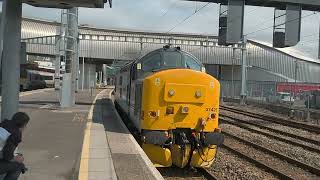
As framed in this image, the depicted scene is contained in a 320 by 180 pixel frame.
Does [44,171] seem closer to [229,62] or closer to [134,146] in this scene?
[134,146]

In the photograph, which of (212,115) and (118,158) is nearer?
(118,158)

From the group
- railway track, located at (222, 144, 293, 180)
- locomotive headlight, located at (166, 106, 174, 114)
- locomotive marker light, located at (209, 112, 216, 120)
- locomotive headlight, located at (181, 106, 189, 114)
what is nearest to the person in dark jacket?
locomotive headlight, located at (166, 106, 174, 114)

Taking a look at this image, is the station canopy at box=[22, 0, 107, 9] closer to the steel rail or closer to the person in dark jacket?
the person in dark jacket

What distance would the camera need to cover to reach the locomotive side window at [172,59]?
44.6 ft

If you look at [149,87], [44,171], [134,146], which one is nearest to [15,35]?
[44,171]

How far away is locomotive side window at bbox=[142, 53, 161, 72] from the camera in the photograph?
1370 cm

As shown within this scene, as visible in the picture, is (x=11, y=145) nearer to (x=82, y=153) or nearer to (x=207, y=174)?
(x=82, y=153)

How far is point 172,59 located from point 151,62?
57 cm

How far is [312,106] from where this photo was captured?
121ft

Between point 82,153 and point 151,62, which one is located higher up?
point 151,62

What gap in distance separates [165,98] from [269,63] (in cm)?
8153

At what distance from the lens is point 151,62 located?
13773 mm

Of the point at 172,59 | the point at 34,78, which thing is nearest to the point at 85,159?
the point at 172,59

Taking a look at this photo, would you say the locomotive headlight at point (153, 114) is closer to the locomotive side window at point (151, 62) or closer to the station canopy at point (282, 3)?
the locomotive side window at point (151, 62)
